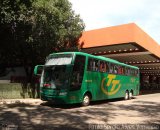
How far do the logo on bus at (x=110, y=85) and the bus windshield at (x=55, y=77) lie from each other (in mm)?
4456

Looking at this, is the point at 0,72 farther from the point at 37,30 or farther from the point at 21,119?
the point at 21,119

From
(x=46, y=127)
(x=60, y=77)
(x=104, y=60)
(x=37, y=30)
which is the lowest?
(x=46, y=127)

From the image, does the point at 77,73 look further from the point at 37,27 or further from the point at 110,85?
the point at 37,27

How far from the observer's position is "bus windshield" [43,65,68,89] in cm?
1506

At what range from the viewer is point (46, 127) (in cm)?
942

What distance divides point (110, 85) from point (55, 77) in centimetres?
600

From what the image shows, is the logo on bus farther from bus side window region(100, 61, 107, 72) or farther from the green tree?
the green tree

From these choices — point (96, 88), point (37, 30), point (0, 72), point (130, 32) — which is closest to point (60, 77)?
point (96, 88)

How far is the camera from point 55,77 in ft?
50.6

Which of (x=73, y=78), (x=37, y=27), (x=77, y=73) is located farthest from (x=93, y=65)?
(x=37, y=27)

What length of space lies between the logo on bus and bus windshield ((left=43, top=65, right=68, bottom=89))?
14.6ft

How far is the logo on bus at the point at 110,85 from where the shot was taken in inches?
753

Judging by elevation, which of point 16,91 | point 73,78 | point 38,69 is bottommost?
point 16,91

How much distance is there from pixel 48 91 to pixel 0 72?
18.8m
